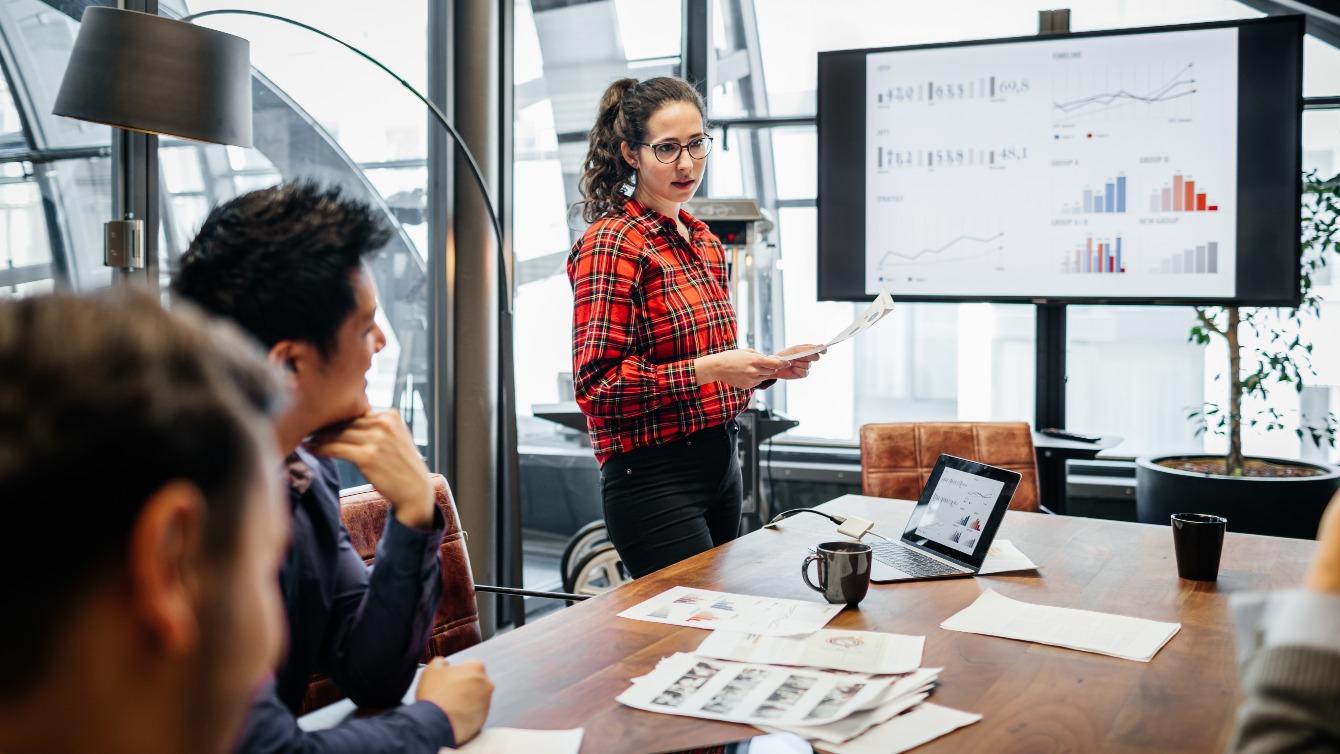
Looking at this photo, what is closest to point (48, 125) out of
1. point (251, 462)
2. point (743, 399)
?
point (743, 399)

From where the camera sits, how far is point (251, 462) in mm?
541

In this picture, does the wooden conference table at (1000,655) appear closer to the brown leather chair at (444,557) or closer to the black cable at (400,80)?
the brown leather chair at (444,557)

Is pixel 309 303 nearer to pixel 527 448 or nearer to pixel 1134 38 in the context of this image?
pixel 1134 38

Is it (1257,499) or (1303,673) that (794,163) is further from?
(1303,673)

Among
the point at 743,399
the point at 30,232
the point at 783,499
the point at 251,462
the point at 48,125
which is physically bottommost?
the point at 783,499

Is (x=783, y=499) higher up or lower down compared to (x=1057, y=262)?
lower down

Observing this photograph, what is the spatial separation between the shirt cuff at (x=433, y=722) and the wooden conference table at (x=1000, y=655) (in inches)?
3.3

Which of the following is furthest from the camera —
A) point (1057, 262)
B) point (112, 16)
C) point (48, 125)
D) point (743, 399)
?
point (1057, 262)

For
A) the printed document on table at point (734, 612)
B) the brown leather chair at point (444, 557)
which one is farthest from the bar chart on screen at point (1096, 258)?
the brown leather chair at point (444, 557)

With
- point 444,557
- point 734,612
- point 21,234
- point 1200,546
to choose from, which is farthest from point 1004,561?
point 21,234

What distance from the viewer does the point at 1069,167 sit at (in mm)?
3580

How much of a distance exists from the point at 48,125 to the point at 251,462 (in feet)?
7.74

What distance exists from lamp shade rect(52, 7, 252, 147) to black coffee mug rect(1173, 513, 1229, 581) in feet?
6.05

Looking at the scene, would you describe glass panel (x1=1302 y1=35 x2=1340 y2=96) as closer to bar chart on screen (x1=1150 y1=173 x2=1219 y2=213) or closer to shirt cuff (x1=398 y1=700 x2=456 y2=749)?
bar chart on screen (x1=1150 y1=173 x2=1219 y2=213)
